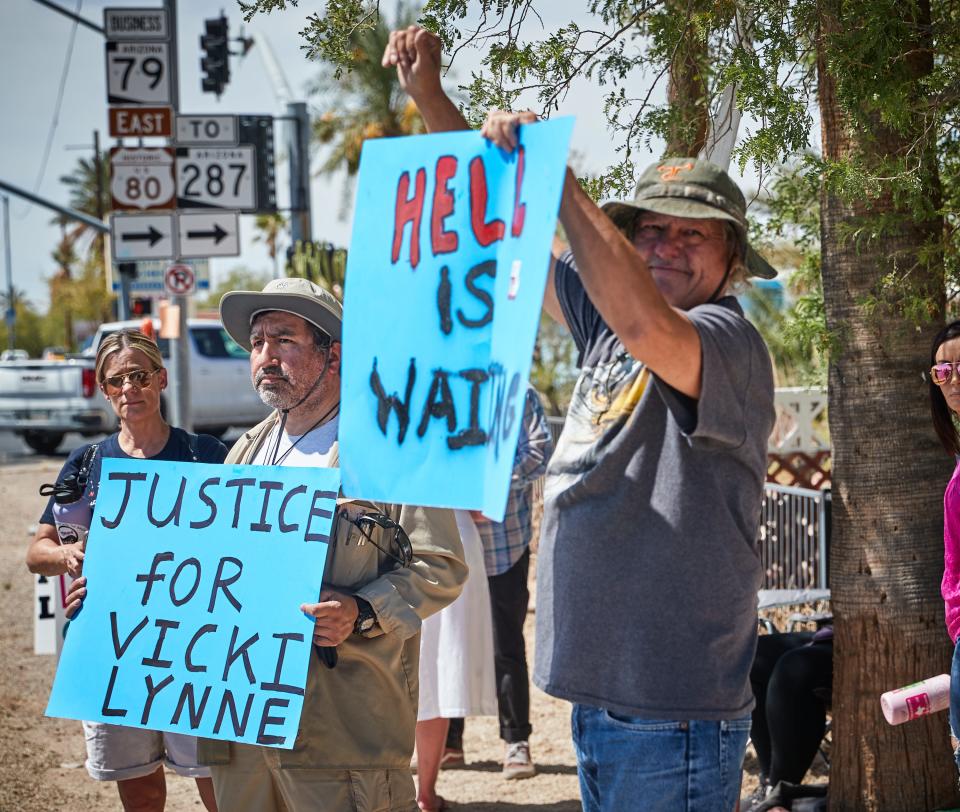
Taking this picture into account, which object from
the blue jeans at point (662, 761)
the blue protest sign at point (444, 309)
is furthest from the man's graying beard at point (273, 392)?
the blue jeans at point (662, 761)

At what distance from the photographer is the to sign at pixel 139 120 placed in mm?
11297

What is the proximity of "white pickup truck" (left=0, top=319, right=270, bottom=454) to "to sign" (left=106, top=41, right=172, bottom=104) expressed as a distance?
26.5 ft

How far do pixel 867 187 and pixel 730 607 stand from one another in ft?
5.59

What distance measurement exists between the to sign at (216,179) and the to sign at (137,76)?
1.91ft

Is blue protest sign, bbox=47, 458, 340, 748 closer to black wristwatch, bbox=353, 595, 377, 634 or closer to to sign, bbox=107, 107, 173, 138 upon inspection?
black wristwatch, bbox=353, 595, 377, 634

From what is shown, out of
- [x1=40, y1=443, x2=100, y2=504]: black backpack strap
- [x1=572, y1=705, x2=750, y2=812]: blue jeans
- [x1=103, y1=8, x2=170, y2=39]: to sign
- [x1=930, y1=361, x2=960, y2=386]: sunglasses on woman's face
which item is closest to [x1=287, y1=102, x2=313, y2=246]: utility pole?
[x1=103, y1=8, x2=170, y2=39]: to sign

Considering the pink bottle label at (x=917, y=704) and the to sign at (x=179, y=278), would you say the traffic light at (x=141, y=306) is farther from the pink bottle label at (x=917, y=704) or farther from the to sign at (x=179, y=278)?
the pink bottle label at (x=917, y=704)

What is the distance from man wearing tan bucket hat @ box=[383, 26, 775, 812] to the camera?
95.6 inches

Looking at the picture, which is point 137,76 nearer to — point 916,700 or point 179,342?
point 179,342

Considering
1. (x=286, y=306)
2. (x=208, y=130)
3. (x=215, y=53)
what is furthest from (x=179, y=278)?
(x=286, y=306)

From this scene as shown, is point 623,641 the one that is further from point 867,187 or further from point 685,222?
point 867,187

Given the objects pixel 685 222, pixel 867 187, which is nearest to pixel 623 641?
pixel 685 222

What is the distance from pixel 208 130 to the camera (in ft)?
37.6

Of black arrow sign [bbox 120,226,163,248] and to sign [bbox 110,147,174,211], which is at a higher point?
to sign [bbox 110,147,174,211]
